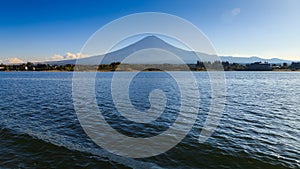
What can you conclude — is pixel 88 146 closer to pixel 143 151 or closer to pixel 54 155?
pixel 54 155

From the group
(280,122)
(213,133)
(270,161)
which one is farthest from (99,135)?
(280,122)

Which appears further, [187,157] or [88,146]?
[88,146]

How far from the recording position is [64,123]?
1723 centimetres

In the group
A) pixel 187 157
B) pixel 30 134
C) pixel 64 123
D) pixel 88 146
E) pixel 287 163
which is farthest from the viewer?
pixel 64 123

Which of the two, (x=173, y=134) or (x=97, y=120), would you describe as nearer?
(x=173, y=134)

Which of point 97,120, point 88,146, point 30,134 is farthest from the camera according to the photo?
point 97,120

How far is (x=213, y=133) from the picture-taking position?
15102 millimetres

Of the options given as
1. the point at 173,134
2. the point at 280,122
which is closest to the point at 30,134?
the point at 173,134

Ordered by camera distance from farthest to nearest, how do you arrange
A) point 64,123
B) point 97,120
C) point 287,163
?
point 97,120 → point 64,123 → point 287,163

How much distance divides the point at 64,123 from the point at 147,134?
22.8 feet

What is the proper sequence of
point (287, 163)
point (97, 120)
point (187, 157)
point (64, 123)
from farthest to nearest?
point (97, 120), point (64, 123), point (187, 157), point (287, 163)

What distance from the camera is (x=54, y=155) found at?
436 inches

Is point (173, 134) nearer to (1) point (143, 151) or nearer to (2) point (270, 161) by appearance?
(1) point (143, 151)

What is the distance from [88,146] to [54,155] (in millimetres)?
1895
